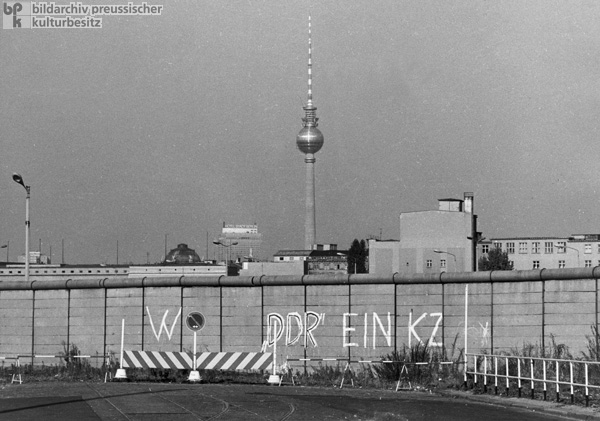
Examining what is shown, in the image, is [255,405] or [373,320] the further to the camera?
[373,320]

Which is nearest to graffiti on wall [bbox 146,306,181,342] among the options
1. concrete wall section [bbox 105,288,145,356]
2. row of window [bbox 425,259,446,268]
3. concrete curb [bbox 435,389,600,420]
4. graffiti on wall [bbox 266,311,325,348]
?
concrete wall section [bbox 105,288,145,356]


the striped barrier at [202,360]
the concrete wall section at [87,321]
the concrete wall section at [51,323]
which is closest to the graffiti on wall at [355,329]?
the concrete wall section at [87,321]

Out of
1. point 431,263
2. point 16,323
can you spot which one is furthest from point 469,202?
point 16,323

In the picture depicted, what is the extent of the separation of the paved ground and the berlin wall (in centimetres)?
362

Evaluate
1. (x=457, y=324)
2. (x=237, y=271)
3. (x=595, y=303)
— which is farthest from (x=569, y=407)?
(x=237, y=271)

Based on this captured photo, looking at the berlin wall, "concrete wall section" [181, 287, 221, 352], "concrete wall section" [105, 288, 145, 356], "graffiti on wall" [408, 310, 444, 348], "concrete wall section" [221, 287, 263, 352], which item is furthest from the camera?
"concrete wall section" [105, 288, 145, 356]

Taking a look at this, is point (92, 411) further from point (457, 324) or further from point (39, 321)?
point (39, 321)

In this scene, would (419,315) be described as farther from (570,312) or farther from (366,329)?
(570,312)

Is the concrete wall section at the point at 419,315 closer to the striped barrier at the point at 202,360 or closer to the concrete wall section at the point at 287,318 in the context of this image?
the concrete wall section at the point at 287,318

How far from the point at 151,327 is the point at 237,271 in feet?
347

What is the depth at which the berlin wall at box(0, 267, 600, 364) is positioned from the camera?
29672mm

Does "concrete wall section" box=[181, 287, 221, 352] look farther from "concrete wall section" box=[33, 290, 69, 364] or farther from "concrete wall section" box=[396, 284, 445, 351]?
"concrete wall section" box=[396, 284, 445, 351]

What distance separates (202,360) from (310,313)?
4.19 m

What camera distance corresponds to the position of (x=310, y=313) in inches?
1319
